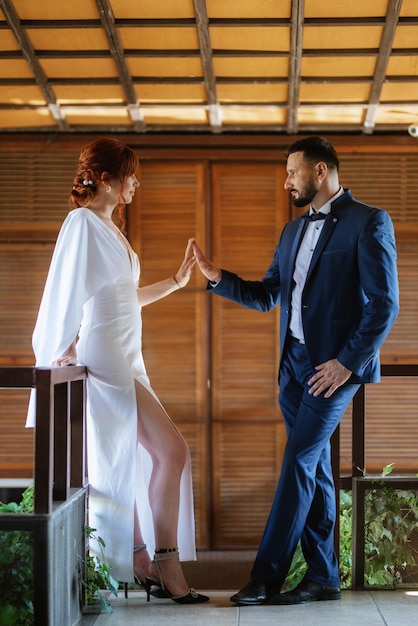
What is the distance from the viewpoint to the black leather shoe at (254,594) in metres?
3.11

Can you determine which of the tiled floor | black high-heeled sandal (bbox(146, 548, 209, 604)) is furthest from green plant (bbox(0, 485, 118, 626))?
black high-heeled sandal (bbox(146, 548, 209, 604))

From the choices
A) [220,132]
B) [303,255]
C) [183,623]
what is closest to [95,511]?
[183,623]

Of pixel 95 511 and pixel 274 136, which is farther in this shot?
pixel 274 136

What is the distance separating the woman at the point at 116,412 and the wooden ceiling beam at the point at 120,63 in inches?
50.6

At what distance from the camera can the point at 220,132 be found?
540 cm

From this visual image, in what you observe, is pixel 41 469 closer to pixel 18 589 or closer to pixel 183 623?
pixel 18 589

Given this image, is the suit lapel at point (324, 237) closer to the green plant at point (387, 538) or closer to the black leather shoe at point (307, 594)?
the green plant at point (387, 538)

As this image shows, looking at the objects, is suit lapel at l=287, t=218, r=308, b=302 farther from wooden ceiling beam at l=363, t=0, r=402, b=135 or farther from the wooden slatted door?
the wooden slatted door

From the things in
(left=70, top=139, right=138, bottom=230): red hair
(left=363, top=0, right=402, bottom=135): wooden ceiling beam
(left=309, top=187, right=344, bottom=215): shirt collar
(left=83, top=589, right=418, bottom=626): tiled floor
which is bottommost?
(left=83, top=589, right=418, bottom=626): tiled floor

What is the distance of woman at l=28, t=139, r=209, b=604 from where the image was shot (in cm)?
310

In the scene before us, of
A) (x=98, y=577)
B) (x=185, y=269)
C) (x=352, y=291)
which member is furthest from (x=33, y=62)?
(x=98, y=577)

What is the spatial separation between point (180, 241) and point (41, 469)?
9.87 feet

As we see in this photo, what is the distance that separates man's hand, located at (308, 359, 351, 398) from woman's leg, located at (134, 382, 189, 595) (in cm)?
53

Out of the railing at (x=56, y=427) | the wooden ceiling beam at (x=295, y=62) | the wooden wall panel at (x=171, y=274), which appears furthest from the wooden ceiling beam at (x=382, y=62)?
the railing at (x=56, y=427)
